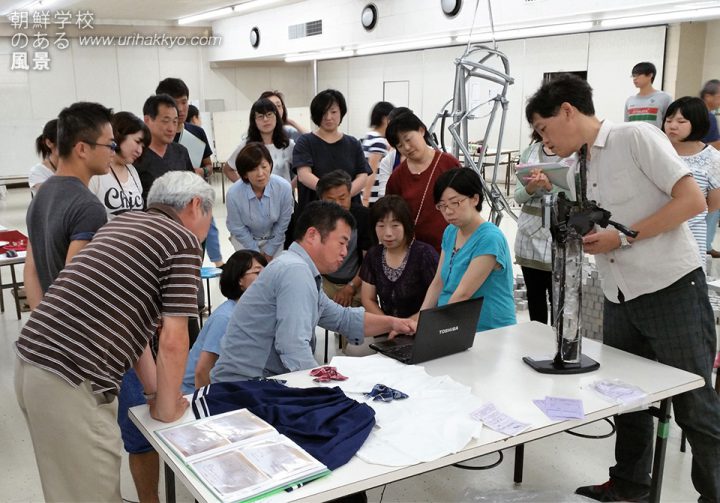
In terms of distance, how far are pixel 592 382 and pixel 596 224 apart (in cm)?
48

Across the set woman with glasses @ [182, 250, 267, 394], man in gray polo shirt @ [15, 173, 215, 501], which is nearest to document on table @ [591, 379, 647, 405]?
man in gray polo shirt @ [15, 173, 215, 501]

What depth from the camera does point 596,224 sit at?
196 centimetres

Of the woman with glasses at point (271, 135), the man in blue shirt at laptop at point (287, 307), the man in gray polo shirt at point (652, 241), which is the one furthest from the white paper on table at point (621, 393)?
the woman with glasses at point (271, 135)

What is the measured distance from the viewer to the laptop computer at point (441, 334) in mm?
2014

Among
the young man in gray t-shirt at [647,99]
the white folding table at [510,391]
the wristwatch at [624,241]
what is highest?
the young man in gray t-shirt at [647,99]

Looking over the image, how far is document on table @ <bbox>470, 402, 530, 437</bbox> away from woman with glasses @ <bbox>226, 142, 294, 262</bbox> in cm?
219

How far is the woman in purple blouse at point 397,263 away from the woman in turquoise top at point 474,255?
0.40 m

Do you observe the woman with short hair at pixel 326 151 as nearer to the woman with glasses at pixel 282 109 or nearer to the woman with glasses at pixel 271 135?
the woman with glasses at pixel 271 135

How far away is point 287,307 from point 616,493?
1356mm

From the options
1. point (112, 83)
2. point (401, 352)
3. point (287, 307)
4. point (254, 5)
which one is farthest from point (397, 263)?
point (112, 83)

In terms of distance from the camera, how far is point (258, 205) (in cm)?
369

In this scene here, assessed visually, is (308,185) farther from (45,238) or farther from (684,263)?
(684,263)

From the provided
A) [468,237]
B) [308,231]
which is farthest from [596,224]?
[308,231]

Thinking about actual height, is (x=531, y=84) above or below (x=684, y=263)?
above
